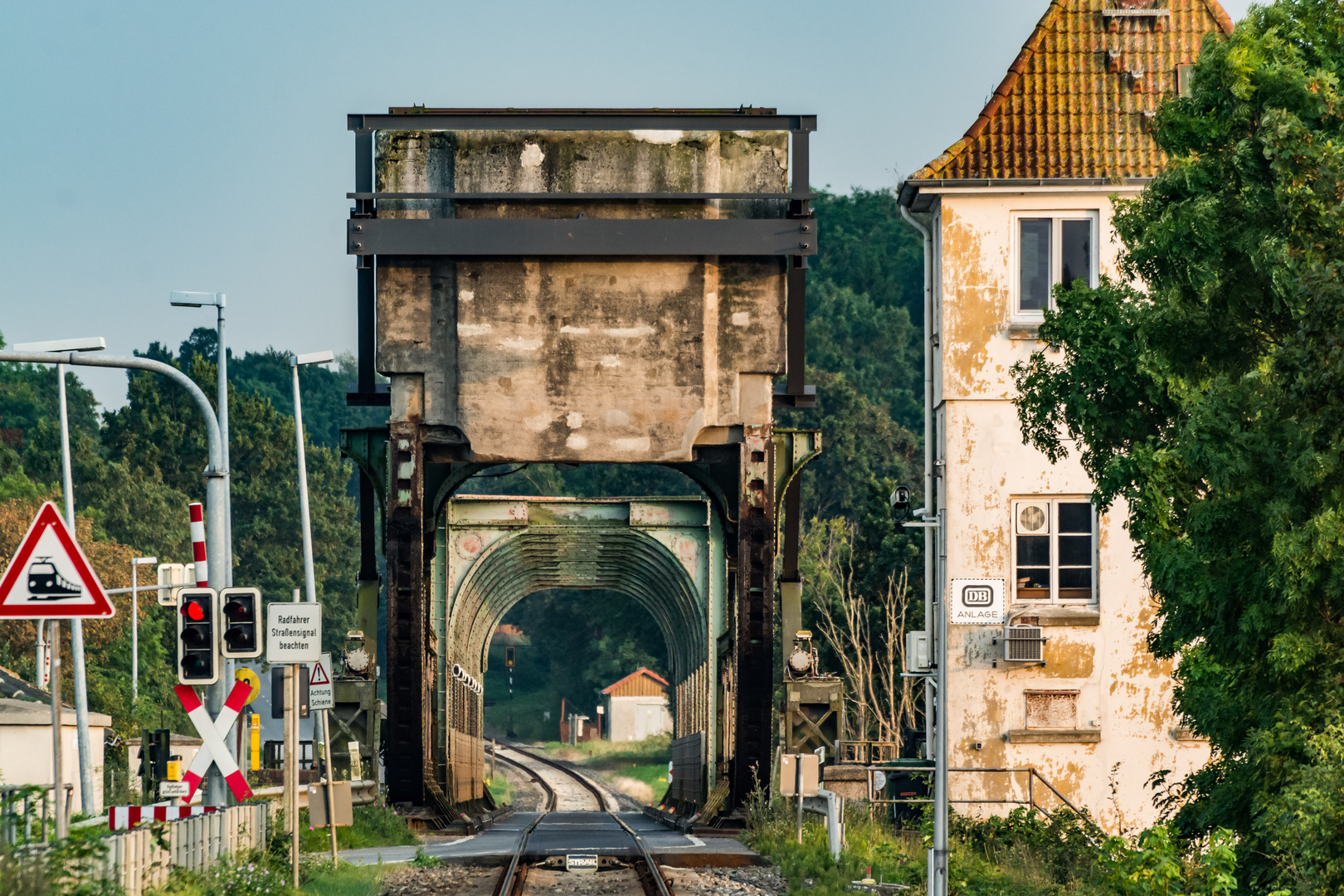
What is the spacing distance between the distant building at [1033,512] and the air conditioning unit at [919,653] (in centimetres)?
109

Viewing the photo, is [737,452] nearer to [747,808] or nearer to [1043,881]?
[747,808]

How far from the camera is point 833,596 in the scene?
192 feet

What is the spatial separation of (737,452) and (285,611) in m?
10.8

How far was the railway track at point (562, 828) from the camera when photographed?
18.3 meters

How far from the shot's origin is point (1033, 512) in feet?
85.9

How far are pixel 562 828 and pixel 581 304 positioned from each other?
12.5 m

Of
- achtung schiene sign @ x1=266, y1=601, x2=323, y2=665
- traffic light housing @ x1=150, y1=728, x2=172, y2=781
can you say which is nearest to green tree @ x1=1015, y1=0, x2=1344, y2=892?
achtung schiene sign @ x1=266, y1=601, x2=323, y2=665

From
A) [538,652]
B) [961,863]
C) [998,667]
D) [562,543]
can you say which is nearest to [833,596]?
[562,543]

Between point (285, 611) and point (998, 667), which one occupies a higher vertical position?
point (285, 611)

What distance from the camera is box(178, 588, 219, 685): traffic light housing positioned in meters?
15.5

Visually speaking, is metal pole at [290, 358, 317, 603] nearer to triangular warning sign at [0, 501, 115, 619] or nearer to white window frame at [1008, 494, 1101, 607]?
white window frame at [1008, 494, 1101, 607]

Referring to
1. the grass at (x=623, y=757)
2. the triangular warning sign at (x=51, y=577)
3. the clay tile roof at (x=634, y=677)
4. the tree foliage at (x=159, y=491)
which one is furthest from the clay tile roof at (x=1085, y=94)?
the clay tile roof at (x=634, y=677)

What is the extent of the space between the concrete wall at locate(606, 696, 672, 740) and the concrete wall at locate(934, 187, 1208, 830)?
75410 millimetres

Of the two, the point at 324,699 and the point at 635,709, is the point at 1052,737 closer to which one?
the point at 324,699
